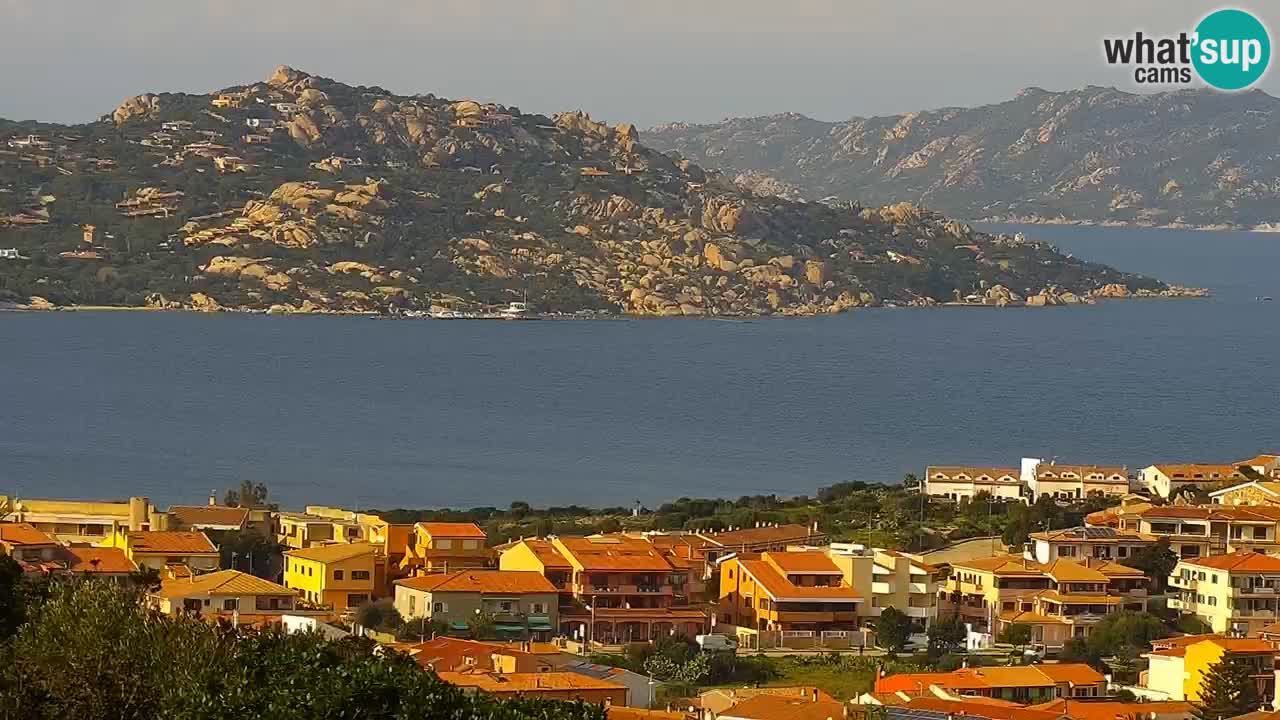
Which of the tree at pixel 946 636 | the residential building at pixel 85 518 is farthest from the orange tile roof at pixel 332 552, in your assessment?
the tree at pixel 946 636

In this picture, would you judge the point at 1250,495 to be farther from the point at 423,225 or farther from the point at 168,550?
the point at 423,225

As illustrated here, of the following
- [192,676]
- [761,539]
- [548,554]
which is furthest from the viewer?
[761,539]

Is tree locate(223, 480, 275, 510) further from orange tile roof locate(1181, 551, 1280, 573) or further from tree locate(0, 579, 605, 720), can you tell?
tree locate(0, 579, 605, 720)

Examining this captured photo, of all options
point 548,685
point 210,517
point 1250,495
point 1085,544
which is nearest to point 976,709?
point 548,685

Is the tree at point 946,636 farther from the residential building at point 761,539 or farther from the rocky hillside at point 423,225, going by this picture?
the rocky hillside at point 423,225

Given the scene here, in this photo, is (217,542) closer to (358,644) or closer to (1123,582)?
(1123,582)

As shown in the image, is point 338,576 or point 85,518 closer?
point 338,576
